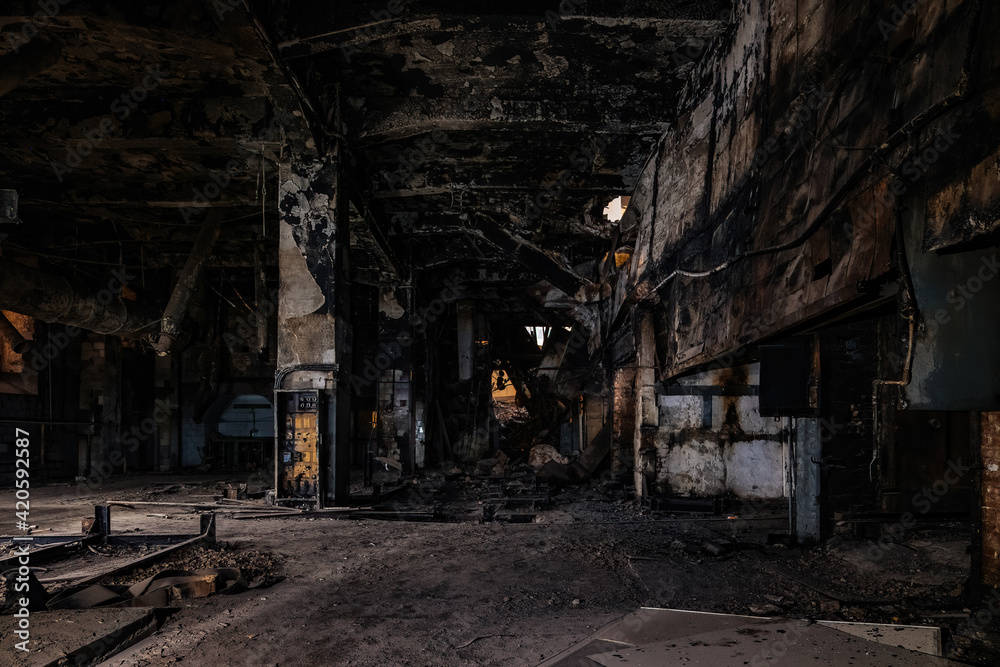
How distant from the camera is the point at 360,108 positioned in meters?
7.85

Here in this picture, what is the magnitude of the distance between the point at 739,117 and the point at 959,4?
289cm

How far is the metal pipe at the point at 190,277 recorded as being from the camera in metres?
10.4

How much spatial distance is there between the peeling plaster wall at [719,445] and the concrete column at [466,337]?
26.9 ft

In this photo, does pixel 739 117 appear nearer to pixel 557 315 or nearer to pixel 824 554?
pixel 824 554

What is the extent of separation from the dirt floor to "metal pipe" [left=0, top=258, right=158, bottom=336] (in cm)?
313

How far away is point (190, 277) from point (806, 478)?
10080 mm

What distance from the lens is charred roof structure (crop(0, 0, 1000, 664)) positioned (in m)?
3.04

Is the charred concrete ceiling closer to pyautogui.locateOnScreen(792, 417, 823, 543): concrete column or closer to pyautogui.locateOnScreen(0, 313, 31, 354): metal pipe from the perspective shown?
pyautogui.locateOnScreen(0, 313, 31, 354): metal pipe

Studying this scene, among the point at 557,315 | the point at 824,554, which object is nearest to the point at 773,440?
the point at 824,554

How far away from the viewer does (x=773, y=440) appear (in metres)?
8.83

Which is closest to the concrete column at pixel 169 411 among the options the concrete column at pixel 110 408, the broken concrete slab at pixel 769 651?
the concrete column at pixel 110 408
